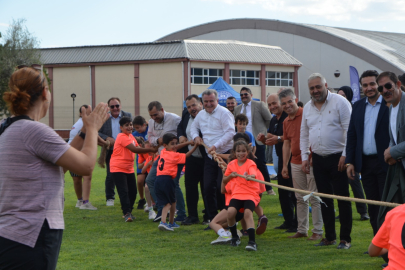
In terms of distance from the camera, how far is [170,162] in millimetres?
→ 7461

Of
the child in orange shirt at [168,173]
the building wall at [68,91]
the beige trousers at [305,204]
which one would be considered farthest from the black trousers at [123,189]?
the building wall at [68,91]

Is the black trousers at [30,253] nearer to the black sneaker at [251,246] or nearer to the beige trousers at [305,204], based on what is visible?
the black sneaker at [251,246]

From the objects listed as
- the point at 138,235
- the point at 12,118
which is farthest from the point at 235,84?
the point at 12,118

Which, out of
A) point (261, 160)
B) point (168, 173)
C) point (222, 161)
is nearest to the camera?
point (222, 161)

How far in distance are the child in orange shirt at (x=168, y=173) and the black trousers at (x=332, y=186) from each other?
2135 millimetres

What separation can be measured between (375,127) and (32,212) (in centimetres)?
383

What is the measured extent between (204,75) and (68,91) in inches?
481

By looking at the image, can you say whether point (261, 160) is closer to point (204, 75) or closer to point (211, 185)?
point (211, 185)

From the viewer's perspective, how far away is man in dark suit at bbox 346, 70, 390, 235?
16.8ft

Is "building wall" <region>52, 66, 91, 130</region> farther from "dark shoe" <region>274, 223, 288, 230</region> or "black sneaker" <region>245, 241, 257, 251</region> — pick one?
"black sneaker" <region>245, 241, 257, 251</region>

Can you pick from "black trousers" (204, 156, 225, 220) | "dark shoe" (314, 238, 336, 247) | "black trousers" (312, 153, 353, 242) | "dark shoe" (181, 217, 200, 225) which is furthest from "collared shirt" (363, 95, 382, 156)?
"dark shoe" (181, 217, 200, 225)

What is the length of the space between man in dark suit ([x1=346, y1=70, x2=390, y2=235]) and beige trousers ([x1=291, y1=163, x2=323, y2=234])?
3.33ft

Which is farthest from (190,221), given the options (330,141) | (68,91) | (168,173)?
(68,91)

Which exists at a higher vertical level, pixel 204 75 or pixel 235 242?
pixel 204 75
